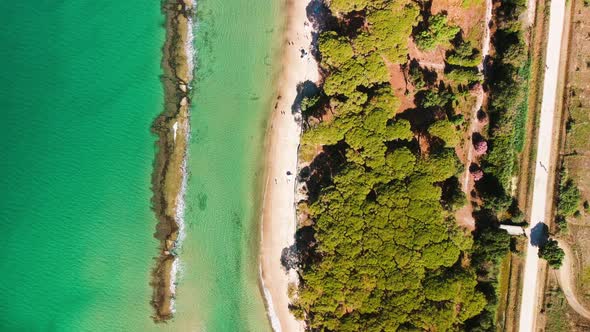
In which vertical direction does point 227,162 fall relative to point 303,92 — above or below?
below

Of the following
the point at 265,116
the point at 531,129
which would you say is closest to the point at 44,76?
the point at 265,116

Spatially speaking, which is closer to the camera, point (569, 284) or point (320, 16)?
point (569, 284)

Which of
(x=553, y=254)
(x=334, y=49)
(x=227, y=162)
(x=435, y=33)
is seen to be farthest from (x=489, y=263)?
(x=227, y=162)

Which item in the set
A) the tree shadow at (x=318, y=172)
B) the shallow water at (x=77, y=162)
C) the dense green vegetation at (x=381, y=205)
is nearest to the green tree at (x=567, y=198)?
the dense green vegetation at (x=381, y=205)

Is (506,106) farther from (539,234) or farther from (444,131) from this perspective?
(539,234)

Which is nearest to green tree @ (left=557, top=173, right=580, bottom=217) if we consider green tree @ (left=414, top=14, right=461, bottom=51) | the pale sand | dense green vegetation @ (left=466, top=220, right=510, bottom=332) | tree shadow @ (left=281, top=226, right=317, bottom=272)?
dense green vegetation @ (left=466, top=220, right=510, bottom=332)

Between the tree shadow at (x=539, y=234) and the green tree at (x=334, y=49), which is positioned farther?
the tree shadow at (x=539, y=234)

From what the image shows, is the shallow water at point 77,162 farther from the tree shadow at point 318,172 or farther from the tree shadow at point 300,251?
the tree shadow at point 318,172
